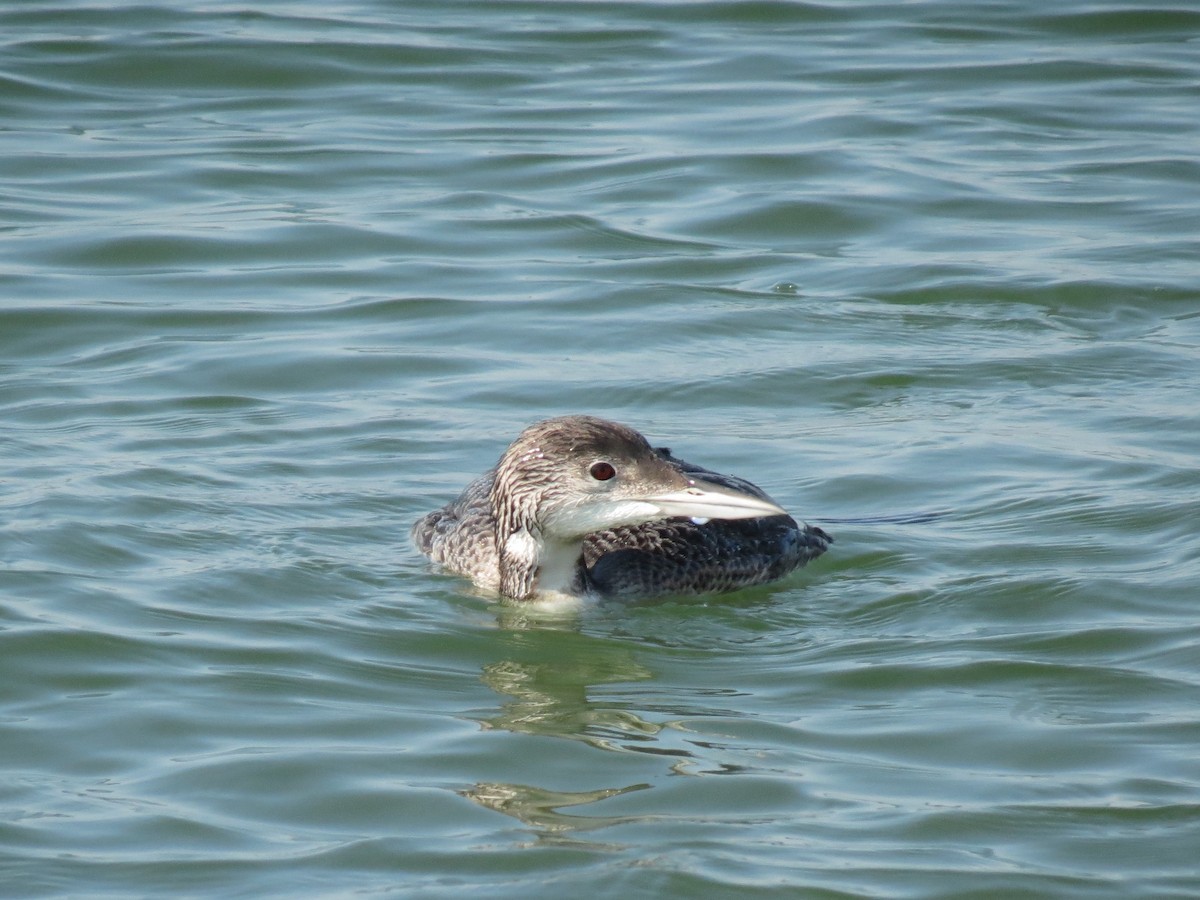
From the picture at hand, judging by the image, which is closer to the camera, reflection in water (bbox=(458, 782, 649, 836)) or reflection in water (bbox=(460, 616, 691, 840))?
reflection in water (bbox=(458, 782, 649, 836))

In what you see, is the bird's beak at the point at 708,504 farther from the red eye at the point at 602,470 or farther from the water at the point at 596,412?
the water at the point at 596,412

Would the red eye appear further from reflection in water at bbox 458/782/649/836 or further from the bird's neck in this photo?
reflection in water at bbox 458/782/649/836

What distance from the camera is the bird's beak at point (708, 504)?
25.4ft

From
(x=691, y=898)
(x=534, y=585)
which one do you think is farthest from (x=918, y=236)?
(x=691, y=898)

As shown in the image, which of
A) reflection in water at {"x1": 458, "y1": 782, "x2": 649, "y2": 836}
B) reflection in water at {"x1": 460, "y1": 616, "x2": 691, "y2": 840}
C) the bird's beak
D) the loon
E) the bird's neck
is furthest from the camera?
the bird's neck

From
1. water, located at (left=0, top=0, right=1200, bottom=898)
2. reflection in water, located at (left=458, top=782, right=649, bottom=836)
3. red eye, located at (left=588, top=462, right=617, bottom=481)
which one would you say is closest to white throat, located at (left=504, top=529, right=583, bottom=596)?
water, located at (left=0, top=0, right=1200, bottom=898)

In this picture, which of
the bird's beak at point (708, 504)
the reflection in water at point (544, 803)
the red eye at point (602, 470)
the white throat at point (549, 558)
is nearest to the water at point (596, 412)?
the reflection in water at point (544, 803)

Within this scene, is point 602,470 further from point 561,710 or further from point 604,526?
point 561,710

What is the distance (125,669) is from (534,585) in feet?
6.10

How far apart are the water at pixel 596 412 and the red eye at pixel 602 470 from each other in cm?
69

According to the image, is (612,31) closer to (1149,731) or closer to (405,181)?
(405,181)

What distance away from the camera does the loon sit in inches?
319

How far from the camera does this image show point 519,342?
12.2 metres

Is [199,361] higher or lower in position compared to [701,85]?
lower
